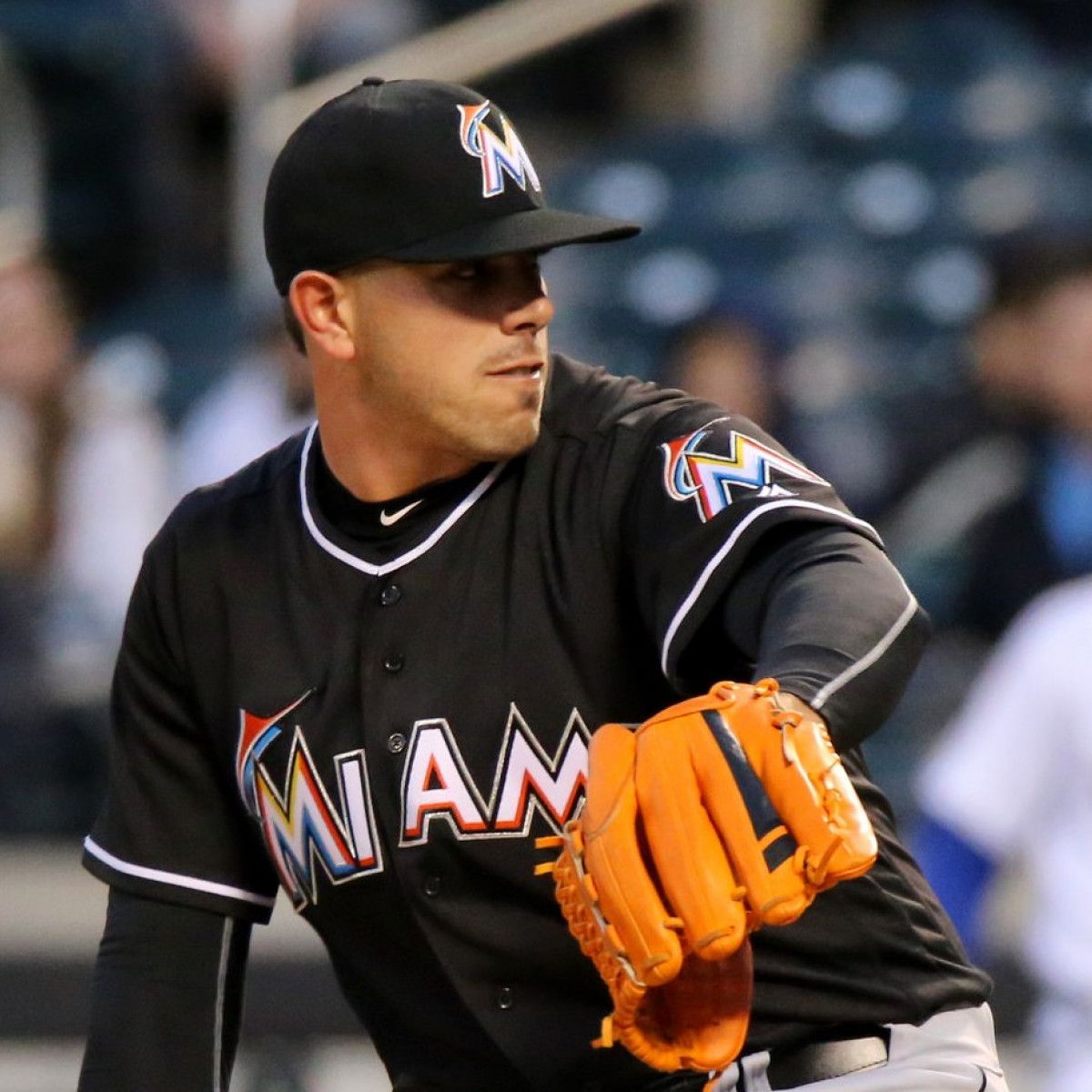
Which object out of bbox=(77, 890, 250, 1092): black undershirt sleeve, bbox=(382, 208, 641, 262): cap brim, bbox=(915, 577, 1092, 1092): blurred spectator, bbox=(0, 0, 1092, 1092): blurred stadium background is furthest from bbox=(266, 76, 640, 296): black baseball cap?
bbox=(0, 0, 1092, 1092): blurred stadium background

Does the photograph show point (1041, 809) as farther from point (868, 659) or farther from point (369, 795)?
point (868, 659)

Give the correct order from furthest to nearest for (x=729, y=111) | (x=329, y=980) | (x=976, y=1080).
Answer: (x=729, y=111)
(x=329, y=980)
(x=976, y=1080)

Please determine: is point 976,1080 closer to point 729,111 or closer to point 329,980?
point 329,980

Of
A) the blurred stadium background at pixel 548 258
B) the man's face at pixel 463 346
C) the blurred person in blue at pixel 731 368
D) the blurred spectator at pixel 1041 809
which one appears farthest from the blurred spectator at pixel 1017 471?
the man's face at pixel 463 346

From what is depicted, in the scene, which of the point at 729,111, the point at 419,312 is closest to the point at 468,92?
the point at 419,312

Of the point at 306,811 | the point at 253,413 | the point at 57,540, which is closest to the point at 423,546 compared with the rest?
the point at 306,811

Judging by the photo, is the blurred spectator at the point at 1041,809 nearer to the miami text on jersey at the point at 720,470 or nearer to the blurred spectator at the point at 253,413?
the miami text on jersey at the point at 720,470
